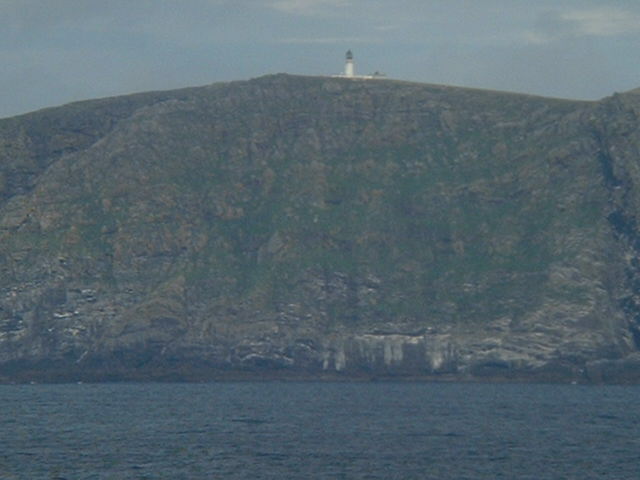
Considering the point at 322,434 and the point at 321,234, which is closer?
the point at 322,434

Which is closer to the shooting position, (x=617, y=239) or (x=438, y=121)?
(x=617, y=239)

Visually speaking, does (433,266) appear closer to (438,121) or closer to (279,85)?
(438,121)

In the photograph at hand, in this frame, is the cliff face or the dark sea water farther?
the cliff face

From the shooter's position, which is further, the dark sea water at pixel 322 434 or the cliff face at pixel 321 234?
the cliff face at pixel 321 234

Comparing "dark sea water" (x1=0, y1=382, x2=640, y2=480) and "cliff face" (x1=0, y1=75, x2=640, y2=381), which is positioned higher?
"cliff face" (x1=0, y1=75, x2=640, y2=381)

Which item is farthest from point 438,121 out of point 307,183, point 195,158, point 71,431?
point 71,431
